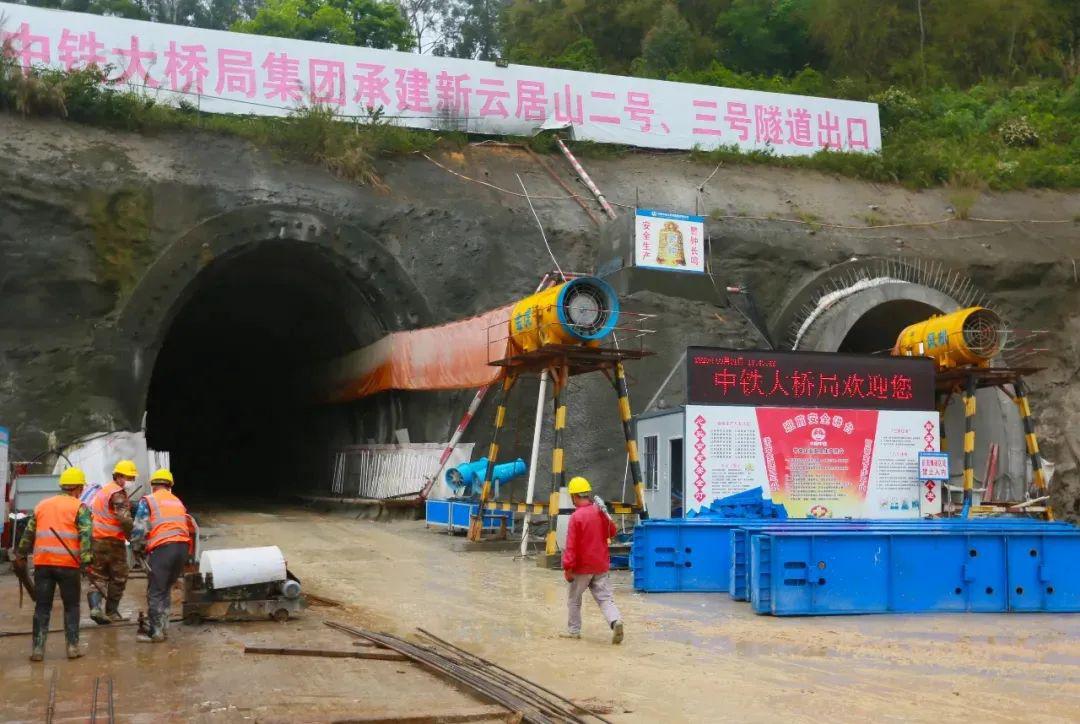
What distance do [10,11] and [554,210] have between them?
43.6ft

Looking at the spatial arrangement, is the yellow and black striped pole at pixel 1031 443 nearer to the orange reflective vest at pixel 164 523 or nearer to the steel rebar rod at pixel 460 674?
the steel rebar rod at pixel 460 674

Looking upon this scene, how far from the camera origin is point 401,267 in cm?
2427

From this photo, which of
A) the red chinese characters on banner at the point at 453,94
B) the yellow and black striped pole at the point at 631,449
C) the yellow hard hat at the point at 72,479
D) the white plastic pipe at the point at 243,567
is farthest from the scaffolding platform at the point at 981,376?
the yellow hard hat at the point at 72,479

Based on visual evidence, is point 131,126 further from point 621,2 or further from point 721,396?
point 621,2

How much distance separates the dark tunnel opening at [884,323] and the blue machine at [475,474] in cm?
980

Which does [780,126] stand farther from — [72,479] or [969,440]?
[72,479]

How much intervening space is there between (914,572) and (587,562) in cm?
423

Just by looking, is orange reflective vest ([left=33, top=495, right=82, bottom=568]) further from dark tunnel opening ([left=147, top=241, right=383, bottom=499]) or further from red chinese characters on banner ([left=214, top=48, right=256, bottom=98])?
red chinese characters on banner ([left=214, top=48, right=256, bottom=98])

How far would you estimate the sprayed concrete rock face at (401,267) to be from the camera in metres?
21.8

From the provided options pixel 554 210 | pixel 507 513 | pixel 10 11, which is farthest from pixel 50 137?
pixel 507 513

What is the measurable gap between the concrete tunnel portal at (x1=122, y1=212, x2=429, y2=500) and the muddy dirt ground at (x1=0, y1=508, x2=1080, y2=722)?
10.8 m

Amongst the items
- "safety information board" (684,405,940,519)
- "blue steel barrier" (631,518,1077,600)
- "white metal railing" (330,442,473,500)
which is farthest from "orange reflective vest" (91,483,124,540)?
"white metal railing" (330,442,473,500)

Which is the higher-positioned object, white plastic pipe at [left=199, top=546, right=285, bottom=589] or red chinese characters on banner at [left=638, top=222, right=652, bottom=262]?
red chinese characters on banner at [left=638, top=222, right=652, bottom=262]

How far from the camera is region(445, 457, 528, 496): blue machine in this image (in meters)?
20.5
